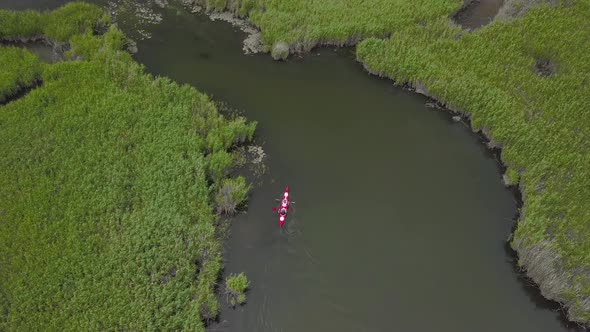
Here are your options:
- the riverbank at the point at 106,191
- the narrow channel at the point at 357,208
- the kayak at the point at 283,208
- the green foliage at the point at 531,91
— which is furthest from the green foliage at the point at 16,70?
the green foliage at the point at 531,91

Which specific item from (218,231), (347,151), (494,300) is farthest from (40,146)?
(494,300)

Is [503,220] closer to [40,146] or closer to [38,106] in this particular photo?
[40,146]

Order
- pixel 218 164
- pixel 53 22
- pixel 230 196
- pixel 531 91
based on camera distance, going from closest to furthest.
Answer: pixel 230 196
pixel 218 164
pixel 531 91
pixel 53 22

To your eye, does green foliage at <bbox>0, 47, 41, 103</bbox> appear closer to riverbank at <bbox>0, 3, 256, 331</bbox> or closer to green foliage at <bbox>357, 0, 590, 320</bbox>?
riverbank at <bbox>0, 3, 256, 331</bbox>

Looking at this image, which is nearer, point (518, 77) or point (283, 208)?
point (283, 208)

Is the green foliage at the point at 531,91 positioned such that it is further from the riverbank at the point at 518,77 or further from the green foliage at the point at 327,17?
the green foliage at the point at 327,17

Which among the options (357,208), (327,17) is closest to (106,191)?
(357,208)

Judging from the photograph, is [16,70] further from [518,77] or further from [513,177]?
[518,77]
